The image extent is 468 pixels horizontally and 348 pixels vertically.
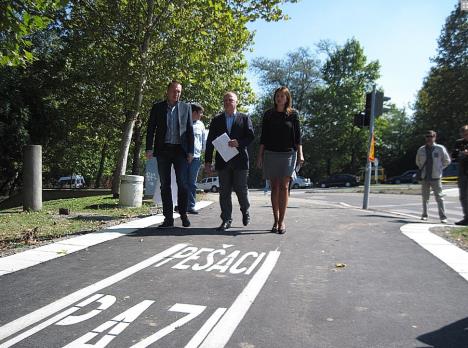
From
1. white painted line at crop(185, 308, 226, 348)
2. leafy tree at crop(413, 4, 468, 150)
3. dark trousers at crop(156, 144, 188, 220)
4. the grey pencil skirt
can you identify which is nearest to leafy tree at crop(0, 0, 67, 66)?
dark trousers at crop(156, 144, 188, 220)

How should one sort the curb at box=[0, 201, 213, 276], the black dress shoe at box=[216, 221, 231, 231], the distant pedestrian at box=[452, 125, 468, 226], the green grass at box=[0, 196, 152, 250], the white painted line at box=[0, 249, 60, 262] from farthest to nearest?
the distant pedestrian at box=[452, 125, 468, 226]
the black dress shoe at box=[216, 221, 231, 231]
the green grass at box=[0, 196, 152, 250]
the white painted line at box=[0, 249, 60, 262]
the curb at box=[0, 201, 213, 276]

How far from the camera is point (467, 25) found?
44875 millimetres

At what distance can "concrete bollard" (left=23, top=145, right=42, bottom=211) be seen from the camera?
1052 centimetres

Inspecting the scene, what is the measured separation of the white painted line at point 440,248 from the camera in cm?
477

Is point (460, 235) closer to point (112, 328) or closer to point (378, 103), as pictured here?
point (112, 328)

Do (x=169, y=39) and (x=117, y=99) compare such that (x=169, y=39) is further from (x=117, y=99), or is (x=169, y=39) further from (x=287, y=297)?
(x=287, y=297)

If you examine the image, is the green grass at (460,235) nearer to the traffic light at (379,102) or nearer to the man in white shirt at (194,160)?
the man in white shirt at (194,160)

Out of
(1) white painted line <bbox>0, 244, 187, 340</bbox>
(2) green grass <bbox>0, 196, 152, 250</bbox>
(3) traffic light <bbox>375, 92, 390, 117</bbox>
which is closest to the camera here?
(1) white painted line <bbox>0, 244, 187, 340</bbox>

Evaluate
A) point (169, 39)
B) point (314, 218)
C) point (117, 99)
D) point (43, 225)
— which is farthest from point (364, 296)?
point (117, 99)

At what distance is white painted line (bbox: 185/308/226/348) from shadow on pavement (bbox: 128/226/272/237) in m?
2.90

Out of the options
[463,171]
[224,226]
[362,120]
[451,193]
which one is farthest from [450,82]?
[224,226]

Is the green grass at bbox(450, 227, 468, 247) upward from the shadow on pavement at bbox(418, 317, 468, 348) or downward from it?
upward

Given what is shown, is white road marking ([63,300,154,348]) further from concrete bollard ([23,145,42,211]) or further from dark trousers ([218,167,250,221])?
concrete bollard ([23,145,42,211])

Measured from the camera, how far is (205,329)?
2959 mm
